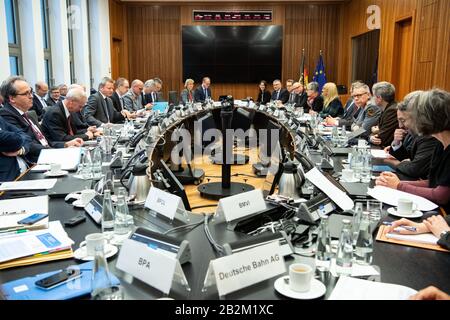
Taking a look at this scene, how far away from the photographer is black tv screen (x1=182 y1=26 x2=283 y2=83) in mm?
12172

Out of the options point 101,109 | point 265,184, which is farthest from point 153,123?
point 101,109

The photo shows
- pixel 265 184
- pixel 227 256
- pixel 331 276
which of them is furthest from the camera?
pixel 265 184

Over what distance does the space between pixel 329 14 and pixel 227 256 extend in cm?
1216

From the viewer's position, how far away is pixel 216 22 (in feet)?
40.0

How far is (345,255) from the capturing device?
1.45m

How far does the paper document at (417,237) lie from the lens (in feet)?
5.70

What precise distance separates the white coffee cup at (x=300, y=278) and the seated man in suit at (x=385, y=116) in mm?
3260

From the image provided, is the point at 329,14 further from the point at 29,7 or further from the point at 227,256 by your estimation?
the point at 227,256

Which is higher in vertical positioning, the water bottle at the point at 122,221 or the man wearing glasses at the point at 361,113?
the man wearing glasses at the point at 361,113

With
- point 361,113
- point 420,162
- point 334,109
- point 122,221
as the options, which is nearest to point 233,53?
point 334,109

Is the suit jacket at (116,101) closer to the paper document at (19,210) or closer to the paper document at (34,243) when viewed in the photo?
the paper document at (19,210)

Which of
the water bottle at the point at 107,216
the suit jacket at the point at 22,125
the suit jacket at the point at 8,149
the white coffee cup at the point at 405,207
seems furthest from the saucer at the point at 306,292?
the suit jacket at the point at 22,125

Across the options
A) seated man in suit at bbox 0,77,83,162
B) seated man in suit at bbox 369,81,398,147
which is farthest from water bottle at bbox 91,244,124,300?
seated man in suit at bbox 369,81,398,147

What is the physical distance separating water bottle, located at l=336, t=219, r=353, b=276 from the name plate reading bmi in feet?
37.4
